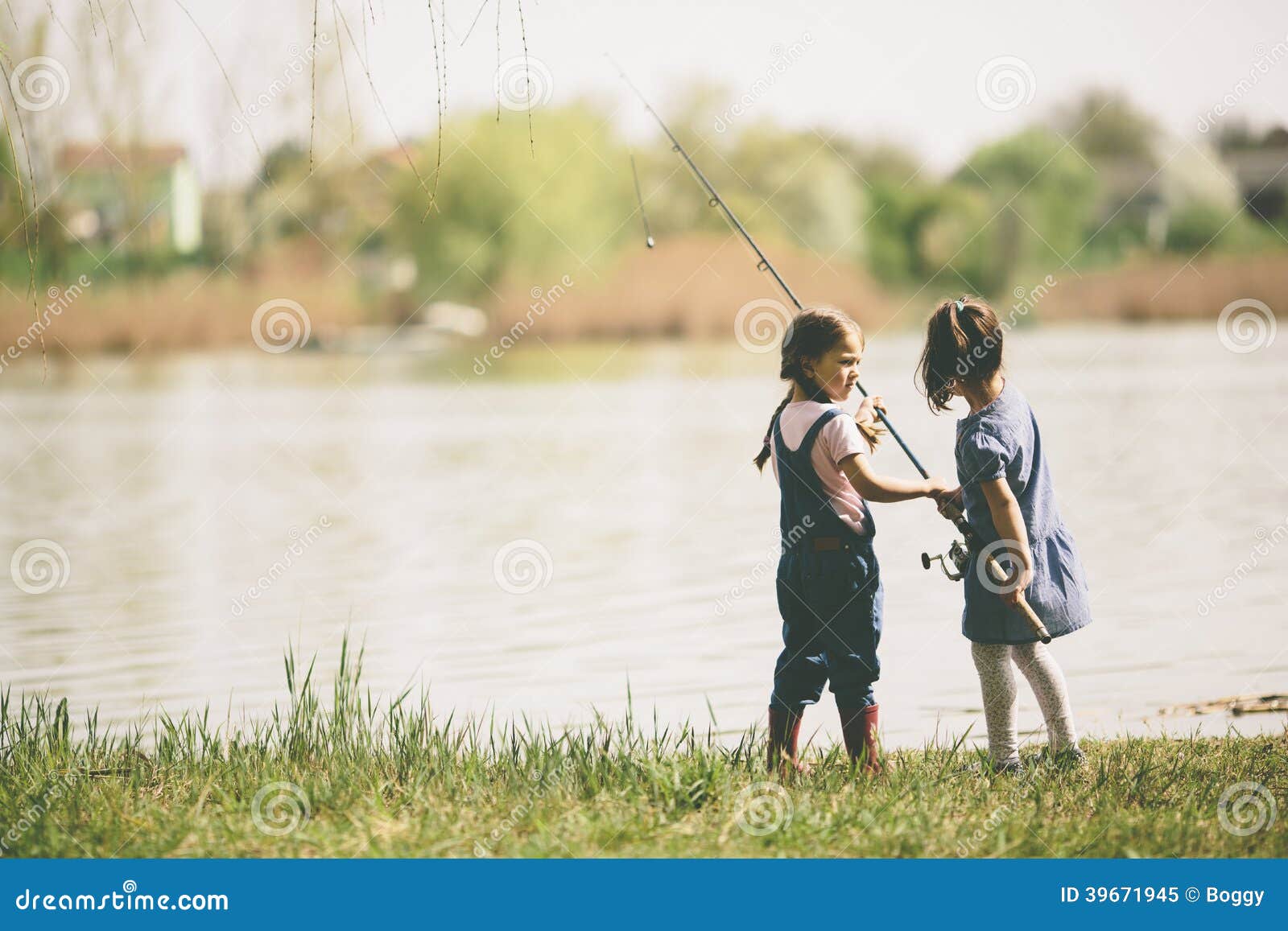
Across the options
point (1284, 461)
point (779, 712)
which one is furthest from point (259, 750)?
point (1284, 461)

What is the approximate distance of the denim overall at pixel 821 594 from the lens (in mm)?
3721

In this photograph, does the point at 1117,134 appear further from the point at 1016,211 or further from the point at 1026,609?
the point at 1026,609

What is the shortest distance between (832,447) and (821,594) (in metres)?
0.36

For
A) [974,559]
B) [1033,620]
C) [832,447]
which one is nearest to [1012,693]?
[1033,620]

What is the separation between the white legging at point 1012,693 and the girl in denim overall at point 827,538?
0.97 feet

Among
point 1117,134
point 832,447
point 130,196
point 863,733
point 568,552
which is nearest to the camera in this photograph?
point 832,447

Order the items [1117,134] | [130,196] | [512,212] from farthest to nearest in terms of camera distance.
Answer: [1117,134]
[130,196]
[512,212]

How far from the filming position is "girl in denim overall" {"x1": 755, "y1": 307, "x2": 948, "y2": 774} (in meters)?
3.72

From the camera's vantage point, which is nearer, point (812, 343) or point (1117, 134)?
point (812, 343)

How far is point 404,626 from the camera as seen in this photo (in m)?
7.02

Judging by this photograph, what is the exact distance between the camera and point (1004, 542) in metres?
3.73

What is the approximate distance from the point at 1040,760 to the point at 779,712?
2.28 feet

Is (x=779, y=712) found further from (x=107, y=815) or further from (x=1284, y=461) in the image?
(x=1284, y=461)

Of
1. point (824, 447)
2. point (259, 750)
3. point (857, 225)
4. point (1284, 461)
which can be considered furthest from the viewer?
point (857, 225)
